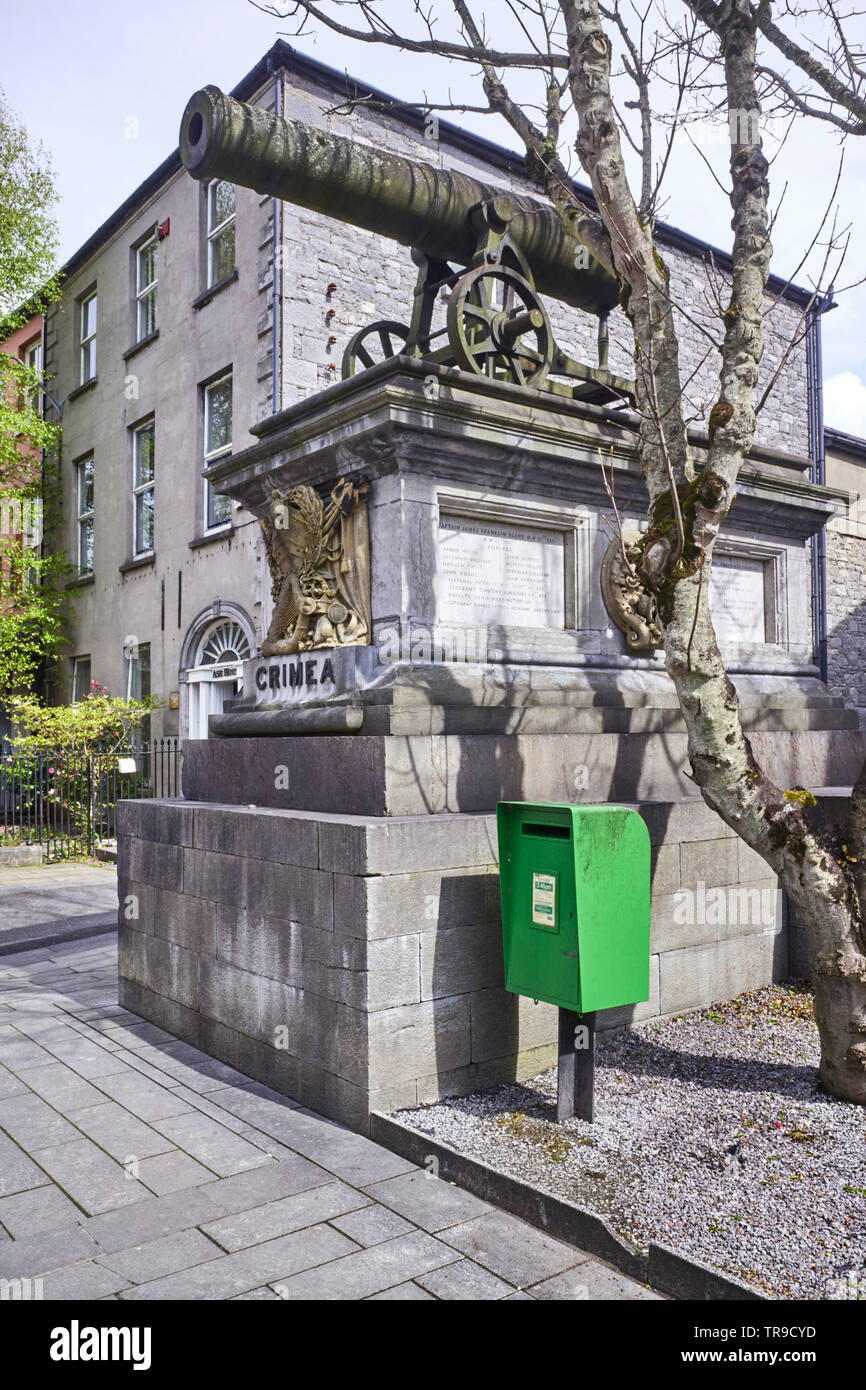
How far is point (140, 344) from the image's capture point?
1738 centimetres

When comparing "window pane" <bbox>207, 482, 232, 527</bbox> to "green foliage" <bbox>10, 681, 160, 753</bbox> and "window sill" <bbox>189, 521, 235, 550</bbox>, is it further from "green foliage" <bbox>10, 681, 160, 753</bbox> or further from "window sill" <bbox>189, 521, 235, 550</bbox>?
"green foliage" <bbox>10, 681, 160, 753</bbox>

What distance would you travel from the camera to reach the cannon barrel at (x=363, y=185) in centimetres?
536

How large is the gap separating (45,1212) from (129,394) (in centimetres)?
1621

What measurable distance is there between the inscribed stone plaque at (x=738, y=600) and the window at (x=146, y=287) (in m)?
13.7

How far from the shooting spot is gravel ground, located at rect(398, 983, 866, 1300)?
9.58 ft

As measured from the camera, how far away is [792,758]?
6.26m

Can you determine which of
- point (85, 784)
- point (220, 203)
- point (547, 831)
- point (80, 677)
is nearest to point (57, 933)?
point (547, 831)

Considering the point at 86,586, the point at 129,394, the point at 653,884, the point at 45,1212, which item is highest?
the point at 129,394

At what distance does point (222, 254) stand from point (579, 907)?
1427 centimetres

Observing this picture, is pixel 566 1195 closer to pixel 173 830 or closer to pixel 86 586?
pixel 173 830

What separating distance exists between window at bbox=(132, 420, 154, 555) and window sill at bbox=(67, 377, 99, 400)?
209cm

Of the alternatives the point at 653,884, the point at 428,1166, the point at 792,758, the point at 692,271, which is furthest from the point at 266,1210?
the point at 692,271

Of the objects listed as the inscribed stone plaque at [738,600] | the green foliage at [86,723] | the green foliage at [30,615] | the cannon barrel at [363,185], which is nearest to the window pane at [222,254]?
the green foliage at [86,723]

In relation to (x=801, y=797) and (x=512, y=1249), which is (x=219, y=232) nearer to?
(x=801, y=797)
